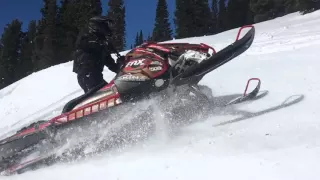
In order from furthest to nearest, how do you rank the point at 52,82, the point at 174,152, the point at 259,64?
1. the point at 52,82
2. the point at 259,64
3. the point at 174,152

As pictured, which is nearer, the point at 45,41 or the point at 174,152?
the point at 174,152

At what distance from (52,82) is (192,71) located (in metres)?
6.60

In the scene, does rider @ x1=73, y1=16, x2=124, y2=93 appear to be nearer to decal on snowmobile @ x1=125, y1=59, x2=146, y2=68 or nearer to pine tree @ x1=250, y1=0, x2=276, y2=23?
decal on snowmobile @ x1=125, y1=59, x2=146, y2=68

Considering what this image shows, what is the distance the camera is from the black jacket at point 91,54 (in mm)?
5070

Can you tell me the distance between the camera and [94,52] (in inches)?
205

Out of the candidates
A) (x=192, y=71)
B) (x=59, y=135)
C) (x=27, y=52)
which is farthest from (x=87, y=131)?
(x=27, y=52)

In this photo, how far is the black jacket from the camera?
5070 mm

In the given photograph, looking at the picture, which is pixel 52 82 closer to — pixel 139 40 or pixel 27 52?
pixel 27 52

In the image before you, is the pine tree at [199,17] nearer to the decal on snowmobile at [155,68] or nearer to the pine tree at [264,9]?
the pine tree at [264,9]

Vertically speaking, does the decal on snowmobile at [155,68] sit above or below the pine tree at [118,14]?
below

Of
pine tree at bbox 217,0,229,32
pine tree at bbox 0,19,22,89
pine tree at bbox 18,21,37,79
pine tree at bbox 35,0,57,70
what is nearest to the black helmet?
pine tree at bbox 35,0,57,70

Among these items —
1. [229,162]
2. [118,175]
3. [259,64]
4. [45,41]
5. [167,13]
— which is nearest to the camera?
[229,162]

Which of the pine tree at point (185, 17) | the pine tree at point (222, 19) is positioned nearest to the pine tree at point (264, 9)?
the pine tree at point (185, 17)

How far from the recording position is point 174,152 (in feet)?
12.6
